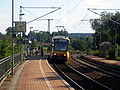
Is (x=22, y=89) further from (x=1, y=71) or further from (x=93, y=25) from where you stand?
(x=93, y=25)

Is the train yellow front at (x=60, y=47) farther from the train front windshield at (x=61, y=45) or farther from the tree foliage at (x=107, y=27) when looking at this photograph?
the tree foliage at (x=107, y=27)

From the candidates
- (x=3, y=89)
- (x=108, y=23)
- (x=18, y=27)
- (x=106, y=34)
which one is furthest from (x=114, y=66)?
(x=108, y=23)

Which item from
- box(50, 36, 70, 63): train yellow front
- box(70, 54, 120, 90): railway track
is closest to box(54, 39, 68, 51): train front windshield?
box(50, 36, 70, 63): train yellow front

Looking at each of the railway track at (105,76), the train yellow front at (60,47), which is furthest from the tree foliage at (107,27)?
the railway track at (105,76)

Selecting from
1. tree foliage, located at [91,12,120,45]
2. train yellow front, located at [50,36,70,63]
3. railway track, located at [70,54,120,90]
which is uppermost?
tree foliage, located at [91,12,120,45]

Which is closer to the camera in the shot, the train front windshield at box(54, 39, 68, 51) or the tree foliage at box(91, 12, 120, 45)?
the train front windshield at box(54, 39, 68, 51)

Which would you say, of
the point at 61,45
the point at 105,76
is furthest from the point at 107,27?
the point at 105,76

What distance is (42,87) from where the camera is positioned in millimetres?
13055

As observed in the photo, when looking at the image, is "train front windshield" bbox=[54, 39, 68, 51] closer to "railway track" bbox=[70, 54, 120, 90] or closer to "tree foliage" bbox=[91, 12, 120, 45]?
"railway track" bbox=[70, 54, 120, 90]

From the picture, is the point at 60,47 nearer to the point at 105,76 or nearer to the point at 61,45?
the point at 61,45

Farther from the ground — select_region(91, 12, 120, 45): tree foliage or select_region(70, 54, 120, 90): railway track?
select_region(91, 12, 120, 45): tree foliage

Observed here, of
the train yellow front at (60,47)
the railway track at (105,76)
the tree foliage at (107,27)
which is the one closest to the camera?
the railway track at (105,76)

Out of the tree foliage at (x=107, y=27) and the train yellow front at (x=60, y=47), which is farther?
the tree foliage at (x=107, y=27)

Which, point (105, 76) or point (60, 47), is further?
point (60, 47)
